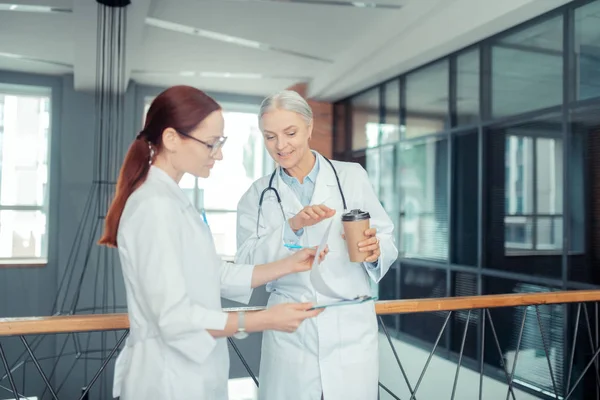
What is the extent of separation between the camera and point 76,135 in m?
6.25

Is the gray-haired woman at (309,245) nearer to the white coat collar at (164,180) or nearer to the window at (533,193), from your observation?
the white coat collar at (164,180)

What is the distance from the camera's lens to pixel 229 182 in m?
6.64

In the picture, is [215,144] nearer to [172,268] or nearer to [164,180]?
[164,180]

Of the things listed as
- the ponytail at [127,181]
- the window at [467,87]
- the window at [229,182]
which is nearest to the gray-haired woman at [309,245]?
the ponytail at [127,181]

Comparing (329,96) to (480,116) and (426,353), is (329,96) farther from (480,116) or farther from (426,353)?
(426,353)

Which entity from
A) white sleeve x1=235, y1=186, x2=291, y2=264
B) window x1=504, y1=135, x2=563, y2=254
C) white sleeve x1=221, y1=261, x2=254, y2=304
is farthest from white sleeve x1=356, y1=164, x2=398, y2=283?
window x1=504, y1=135, x2=563, y2=254

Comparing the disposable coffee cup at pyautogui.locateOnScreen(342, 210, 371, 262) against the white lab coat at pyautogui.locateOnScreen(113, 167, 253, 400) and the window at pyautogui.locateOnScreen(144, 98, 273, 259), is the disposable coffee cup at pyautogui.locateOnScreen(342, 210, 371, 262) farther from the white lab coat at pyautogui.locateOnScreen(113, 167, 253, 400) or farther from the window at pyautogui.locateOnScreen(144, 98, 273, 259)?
the window at pyautogui.locateOnScreen(144, 98, 273, 259)

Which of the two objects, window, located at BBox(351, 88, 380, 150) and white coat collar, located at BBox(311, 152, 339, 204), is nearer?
white coat collar, located at BBox(311, 152, 339, 204)

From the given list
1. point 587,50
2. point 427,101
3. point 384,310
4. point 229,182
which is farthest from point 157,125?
point 229,182

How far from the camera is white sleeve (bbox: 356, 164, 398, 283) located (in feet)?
4.48

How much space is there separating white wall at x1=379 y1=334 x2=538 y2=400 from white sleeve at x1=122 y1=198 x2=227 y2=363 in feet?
10.5

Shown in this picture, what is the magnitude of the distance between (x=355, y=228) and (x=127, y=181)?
48 centimetres

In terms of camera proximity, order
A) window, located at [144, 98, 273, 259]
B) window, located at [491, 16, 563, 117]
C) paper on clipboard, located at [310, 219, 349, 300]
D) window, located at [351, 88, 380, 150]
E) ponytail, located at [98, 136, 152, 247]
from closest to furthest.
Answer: ponytail, located at [98, 136, 152, 247], paper on clipboard, located at [310, 219, 349, 300], window, located at [491, 16, 563, 117], window, located at [351, 88, 380, 150], window, located at [144, 98, 273, 259]

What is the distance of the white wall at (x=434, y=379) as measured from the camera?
3703 mm
